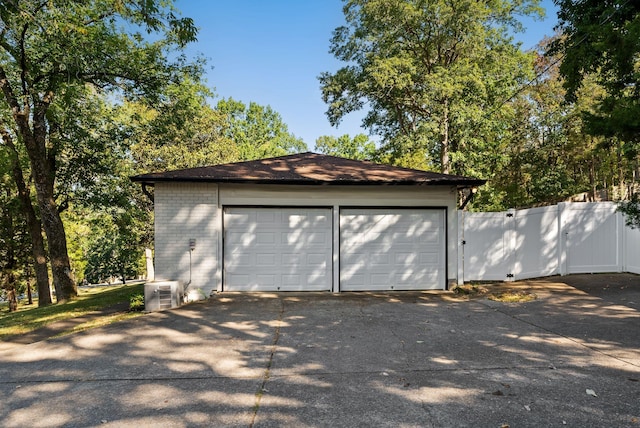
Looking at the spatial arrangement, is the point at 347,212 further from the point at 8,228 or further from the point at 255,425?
the point at 8,228

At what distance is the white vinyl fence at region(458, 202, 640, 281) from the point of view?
9.18 m

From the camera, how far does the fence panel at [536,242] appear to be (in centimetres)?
928

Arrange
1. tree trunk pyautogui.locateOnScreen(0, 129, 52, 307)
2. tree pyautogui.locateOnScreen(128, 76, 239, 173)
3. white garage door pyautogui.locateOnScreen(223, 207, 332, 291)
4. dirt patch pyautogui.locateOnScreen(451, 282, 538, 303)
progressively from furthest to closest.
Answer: tree trunk pyautogui.locateOnScreen(0, 129, 52, 307)
tree pyautogui.locateOnScreen(128, 76, 239, 173)
white garage door pyautogui.locateOnScreen(223, 207, 332, 291)
dirt patch pyautogui.locateOnScreen(451, 282, 538, 303)

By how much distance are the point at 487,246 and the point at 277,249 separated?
525cm

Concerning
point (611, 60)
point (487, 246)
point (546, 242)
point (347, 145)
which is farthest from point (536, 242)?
point (347, 145)

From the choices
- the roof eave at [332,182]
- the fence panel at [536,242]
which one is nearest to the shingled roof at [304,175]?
the roof eave at [332,182]

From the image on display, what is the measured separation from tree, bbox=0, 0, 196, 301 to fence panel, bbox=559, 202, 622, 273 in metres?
11.3

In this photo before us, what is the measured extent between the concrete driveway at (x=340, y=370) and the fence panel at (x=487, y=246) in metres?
2.38

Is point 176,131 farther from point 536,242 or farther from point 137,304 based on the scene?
point 536,242

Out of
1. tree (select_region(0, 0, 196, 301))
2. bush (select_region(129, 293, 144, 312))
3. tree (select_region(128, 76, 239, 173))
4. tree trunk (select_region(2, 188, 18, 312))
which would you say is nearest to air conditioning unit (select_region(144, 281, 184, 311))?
bush (select_region(129, 293, 144, 312))

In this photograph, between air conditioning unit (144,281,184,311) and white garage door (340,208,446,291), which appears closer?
air conditioning unit (144,281,184,311)

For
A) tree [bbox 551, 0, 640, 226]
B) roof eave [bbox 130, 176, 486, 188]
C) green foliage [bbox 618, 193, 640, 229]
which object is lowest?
green foliage [bbox 618, 193, 640, 229]

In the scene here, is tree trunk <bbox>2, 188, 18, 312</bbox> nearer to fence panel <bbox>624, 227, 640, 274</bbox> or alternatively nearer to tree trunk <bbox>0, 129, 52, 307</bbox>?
tree trunk <bbox>0, 129, 52, 307</bbox>

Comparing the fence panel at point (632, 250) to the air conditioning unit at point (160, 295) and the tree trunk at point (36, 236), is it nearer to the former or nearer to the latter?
the air conditioning unit at point (160, 295)
